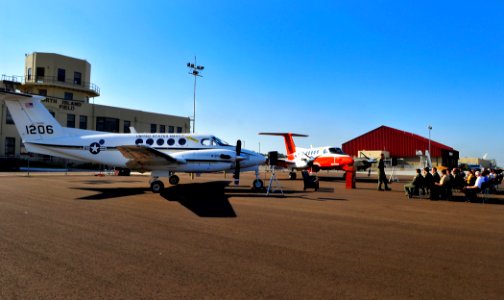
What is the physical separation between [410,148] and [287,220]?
53.1 metres

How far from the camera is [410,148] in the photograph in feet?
183

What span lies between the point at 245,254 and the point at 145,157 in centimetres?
993

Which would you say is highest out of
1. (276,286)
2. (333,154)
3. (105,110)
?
(105,110)

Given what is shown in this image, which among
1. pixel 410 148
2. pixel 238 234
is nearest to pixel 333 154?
pixel 238 234

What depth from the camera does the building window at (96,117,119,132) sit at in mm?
50719

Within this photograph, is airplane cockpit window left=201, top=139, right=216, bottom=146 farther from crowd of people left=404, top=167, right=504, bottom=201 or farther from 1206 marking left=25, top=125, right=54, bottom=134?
crowd of people left=404, top=167, right=504, bottom=201

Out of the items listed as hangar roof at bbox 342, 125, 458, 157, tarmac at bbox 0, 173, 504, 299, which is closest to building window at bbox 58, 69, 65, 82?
tarmac at bbox 0, 173, 504, 299

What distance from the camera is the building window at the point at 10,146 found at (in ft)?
143

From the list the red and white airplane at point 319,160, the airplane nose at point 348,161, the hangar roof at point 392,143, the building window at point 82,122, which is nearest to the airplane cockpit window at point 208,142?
the red and white airplane at point 319,160

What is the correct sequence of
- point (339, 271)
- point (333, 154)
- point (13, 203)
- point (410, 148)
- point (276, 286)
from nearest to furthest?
1. point (276, 286)
2. point (339, 271)
3. point (13, 203)
4. point (333, 154)
5. point (410, 148)

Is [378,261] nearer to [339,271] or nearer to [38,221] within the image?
[339,271]

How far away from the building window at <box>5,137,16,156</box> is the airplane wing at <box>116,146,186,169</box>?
37.9 meters

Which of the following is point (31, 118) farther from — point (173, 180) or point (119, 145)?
point (173, 180)

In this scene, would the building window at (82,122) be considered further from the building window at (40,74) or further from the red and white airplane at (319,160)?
the red and white airplane at (319,160)
